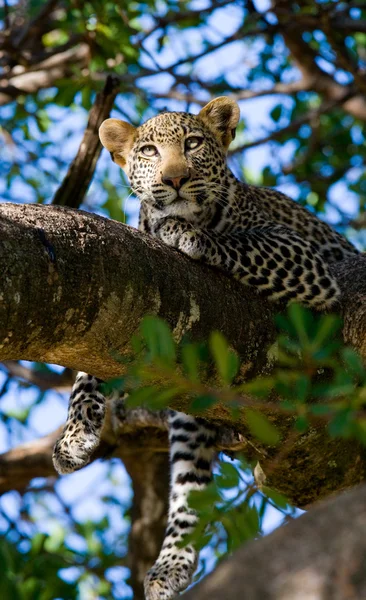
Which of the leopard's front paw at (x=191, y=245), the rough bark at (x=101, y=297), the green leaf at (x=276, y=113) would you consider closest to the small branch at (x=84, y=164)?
the leopard's front paw at (x=191, y=245)

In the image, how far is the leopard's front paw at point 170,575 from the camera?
563cm

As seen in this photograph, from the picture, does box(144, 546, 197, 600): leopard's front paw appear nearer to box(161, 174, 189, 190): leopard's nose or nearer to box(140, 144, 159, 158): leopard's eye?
box(161, 174, 189, 190): leopard's nose

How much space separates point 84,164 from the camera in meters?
6.19

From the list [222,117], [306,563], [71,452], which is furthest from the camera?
[222,117]

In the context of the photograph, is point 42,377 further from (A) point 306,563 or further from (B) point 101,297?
(A) point 306,563

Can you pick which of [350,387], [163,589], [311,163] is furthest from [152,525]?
[350,387]

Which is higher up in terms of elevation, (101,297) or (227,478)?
(101,297)

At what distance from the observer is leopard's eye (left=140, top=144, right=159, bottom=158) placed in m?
6.18

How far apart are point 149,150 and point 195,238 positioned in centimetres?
155

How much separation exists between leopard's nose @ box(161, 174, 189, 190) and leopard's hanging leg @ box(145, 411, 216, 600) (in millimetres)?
1537

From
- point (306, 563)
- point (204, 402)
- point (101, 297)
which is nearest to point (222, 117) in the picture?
point (101, 297)

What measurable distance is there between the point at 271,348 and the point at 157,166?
1887mm

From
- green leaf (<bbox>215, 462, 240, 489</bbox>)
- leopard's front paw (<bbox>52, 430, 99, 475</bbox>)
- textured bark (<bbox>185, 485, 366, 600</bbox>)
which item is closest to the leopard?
leopard's front paw (<bbox>52, 430, 99, 475</bbox>)

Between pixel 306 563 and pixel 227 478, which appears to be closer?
pixel 306 563
